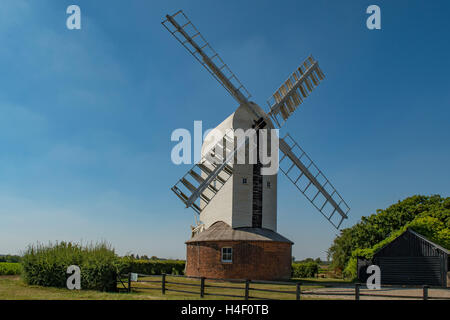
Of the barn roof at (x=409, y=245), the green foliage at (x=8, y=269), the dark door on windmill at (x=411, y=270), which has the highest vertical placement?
the barn roof at (x=409, y=245)

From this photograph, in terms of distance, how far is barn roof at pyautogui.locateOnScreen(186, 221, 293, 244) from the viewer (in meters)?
24.0

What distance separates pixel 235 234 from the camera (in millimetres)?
24297

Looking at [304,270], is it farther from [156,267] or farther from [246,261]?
[246,261]

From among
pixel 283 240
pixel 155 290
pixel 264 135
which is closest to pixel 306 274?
pixel 283 240

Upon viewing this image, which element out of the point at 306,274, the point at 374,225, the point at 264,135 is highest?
the point at 264,135

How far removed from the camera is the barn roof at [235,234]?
2397 centimetres

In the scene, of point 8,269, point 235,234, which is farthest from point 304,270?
point 8,269

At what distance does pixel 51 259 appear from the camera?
1702 cm

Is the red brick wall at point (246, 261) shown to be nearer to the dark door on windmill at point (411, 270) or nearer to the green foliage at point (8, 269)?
the dark door on windmill at point (411, 270)

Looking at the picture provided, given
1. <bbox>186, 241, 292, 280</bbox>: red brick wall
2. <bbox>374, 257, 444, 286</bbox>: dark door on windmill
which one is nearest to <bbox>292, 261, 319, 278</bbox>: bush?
<bbox>186, 241, 292, 280</bbox>: red brick wall

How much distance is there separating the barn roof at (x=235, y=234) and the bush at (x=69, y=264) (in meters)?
8.34

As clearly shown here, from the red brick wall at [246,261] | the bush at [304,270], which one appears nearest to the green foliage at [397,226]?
the bush at [304,270]

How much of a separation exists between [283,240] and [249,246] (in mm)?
2491
